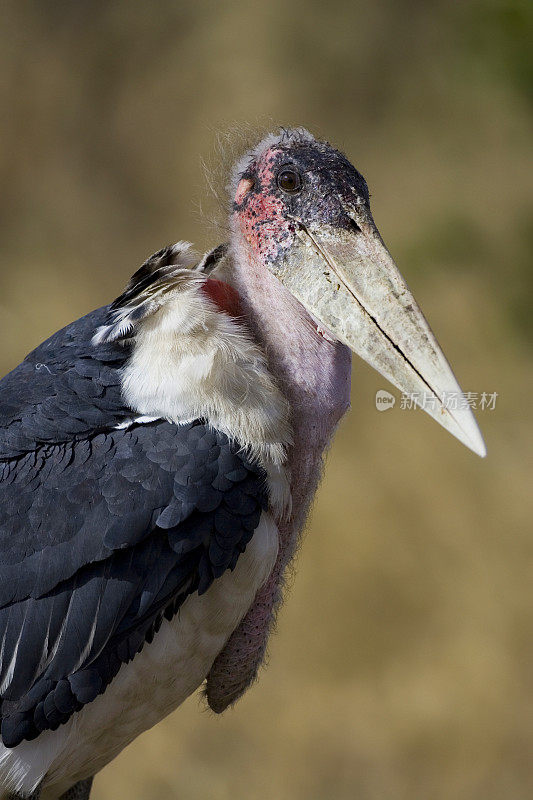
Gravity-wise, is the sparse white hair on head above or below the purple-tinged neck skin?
above

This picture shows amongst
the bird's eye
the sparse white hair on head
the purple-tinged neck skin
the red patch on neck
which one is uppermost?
the sparse white hair on head

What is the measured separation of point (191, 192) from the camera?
12.8 feet

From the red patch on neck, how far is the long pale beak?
0.10 meters

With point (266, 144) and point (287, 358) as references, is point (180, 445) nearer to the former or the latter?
point (287, 358)

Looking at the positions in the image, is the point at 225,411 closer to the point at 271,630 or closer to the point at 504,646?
the point at 271,630

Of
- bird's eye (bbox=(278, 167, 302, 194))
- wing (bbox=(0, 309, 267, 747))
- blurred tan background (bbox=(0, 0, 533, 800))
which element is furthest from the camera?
blurred tan background (bbox=(0, 0, 533, 800))

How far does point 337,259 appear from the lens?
4.93ft

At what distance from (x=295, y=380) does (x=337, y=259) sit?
201mm

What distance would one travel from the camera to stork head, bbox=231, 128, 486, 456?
1.45 m

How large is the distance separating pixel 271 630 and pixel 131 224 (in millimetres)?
2536

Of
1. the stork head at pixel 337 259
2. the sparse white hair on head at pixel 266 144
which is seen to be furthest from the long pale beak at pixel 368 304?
the sparse white hair on head at pixel 266 144

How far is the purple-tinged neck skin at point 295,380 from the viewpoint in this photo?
5.07 feet

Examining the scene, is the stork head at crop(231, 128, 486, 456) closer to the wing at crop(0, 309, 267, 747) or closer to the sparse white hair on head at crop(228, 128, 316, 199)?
the sparse white hair on head at crop(228, 128, 316, 199)

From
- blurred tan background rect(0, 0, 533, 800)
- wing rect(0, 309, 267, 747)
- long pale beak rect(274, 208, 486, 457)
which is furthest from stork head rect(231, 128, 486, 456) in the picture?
blurred tan background rect(0, 0, 533, 800)
